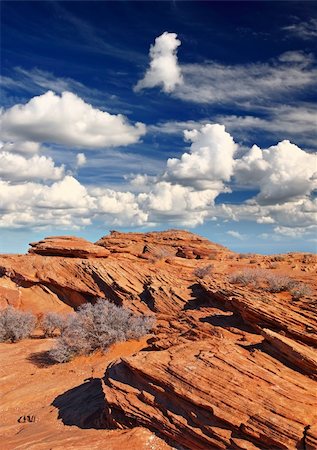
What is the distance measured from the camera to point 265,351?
11.2m

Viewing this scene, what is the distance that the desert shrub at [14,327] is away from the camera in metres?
25.2

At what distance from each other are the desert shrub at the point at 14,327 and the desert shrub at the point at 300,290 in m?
16.6

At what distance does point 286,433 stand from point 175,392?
2.80 metres

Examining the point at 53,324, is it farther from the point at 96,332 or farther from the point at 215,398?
the point at 215,398

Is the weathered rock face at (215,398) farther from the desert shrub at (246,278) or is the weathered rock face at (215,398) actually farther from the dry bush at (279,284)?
the desert shrub at (246,278)

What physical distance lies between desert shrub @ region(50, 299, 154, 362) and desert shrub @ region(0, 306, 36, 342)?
4761 mm

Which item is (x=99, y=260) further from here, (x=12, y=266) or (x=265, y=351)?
(x=265, y=351)

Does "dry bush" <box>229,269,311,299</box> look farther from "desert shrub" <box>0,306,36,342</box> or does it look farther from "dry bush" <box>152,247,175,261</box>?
"dry bush" <box>152,247,175,261</box>

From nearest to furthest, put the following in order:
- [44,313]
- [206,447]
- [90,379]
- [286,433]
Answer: [286,433], [206,447], [90,379], [44,313]

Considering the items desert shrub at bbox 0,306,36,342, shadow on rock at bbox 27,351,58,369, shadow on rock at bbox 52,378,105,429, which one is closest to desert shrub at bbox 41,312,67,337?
desert shrub at bbox 0,306,36,342

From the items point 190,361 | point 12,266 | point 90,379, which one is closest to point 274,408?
point 190,361

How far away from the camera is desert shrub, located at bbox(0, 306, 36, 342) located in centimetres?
2520

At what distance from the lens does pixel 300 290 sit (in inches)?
870

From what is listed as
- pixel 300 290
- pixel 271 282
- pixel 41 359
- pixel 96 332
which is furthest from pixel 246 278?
pixel 41 359
